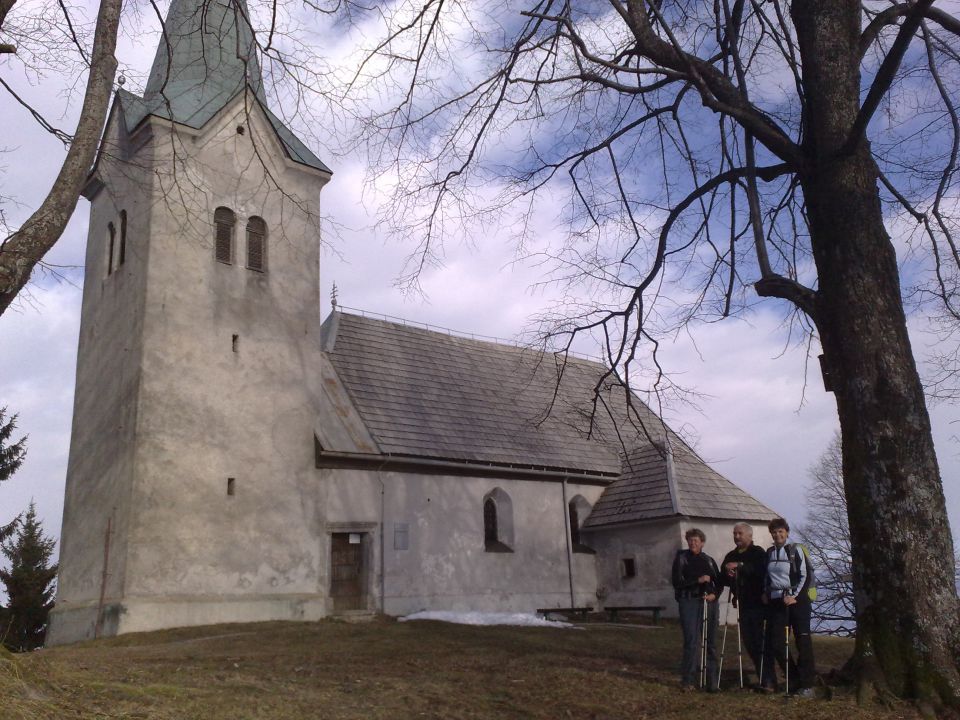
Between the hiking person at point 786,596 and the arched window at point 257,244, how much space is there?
1500 cm

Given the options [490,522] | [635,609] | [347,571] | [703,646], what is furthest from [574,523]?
[703,646]

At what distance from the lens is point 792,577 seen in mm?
8914

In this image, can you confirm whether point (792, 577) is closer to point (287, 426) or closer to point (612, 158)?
point (612, 158)

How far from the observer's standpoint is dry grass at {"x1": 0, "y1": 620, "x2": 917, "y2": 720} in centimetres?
691

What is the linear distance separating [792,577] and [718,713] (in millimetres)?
1827

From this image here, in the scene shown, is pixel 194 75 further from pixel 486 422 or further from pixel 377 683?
Answer: pixel 377 683

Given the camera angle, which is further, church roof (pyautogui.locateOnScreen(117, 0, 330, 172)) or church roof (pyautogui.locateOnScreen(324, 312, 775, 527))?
church roof (pyautogui.locateOnScreen(324, 312, 775, 527))

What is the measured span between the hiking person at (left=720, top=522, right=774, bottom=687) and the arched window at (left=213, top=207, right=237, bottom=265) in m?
14.6

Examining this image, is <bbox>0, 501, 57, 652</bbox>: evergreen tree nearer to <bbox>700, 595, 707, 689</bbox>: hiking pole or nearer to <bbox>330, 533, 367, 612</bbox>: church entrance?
<bbox>330, 533, 367, 612</bbox>: church entrance

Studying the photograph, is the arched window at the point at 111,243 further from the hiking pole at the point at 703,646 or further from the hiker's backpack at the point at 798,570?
the hiker's backpack at the point at 798,570

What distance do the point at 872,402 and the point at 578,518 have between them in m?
17.9

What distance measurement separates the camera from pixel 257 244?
21.0 m

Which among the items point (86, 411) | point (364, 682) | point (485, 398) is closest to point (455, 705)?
point (364, 682)

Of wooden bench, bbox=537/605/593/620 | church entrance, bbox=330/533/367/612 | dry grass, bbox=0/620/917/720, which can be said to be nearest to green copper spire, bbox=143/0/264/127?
church entrance, bbox=330/533/367/612
